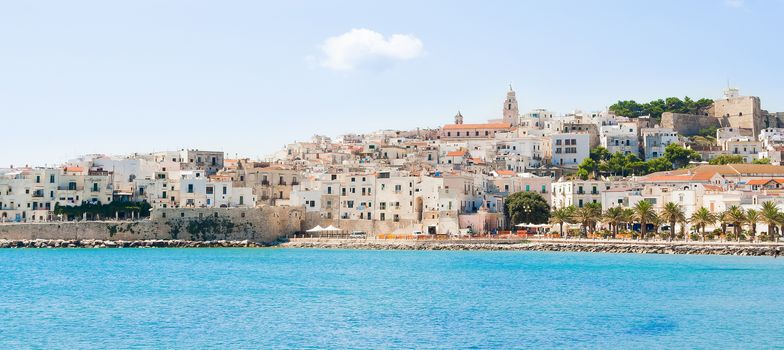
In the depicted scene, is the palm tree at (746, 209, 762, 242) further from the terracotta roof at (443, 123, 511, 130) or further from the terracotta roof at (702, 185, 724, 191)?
the terracotta roof at (443, 123, 511, 130)

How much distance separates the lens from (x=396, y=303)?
36406 mm

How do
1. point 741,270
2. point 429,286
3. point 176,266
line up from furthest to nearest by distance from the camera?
point 176,266 → point 741,270 → point 429,286

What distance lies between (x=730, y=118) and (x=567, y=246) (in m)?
55.2

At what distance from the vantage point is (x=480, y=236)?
70.2 metres

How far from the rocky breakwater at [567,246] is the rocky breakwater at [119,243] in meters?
3.84

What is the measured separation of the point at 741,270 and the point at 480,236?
23596mm

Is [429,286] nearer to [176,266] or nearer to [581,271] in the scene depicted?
[581,271]

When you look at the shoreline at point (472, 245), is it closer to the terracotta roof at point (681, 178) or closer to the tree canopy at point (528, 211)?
the tree canopy at point (528, 211)

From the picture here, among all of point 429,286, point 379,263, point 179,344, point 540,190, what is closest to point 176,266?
point 379,263

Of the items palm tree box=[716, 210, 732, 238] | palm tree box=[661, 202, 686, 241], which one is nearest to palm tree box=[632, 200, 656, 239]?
palm tree box=[661, 202, 686, 241]

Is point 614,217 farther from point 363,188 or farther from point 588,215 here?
point 363,188

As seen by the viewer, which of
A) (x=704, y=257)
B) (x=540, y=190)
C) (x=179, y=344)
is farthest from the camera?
(x=540, y=190)

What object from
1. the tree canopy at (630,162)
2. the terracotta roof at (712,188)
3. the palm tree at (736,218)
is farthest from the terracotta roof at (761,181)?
the tree canopy at (630,162)

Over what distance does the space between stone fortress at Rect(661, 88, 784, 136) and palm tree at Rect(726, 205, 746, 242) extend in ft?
156
